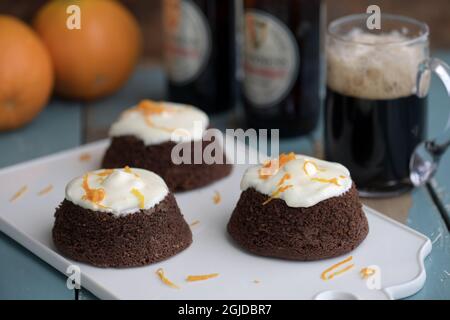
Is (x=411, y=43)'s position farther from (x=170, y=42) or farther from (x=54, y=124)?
(x=54, y=124)

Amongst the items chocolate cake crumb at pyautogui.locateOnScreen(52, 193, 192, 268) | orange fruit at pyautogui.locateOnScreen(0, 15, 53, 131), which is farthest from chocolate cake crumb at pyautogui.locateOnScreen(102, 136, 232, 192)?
orange fruit at pyautogui.locateOnScreen(0, 15, 53, 131)

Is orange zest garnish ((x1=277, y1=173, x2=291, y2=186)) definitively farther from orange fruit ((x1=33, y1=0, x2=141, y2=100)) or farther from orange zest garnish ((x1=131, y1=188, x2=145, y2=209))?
orange fruit ((x1=33, y1=0, x2=141, y2=100))

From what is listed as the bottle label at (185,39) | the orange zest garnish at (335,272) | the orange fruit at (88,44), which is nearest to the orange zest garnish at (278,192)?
the orange zest garnish at (335,272)

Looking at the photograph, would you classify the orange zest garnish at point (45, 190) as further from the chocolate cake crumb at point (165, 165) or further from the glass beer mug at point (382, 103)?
the glass beer mug at point (382, 103)

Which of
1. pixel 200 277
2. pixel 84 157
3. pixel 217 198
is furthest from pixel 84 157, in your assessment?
pixel 200 277
